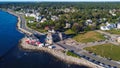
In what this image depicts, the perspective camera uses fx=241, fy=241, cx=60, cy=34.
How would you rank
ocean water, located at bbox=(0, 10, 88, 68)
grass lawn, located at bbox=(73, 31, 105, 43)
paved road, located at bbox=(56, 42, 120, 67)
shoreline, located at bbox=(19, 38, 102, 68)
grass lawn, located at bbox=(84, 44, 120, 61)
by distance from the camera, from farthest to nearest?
grass lawn, located at bbox=(73, 31, 105, 43) → grass lawn, located at bbox=(84, 44, 120, 61) → ocean water, located at bbox=(0, 10, 88, 68) → shoreline, located at bbox=(19, 38, 102, 68) → paved road, located at bbox=(56, 42, 120, 67)

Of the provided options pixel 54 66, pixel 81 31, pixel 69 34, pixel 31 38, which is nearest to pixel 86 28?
pixel 81 31

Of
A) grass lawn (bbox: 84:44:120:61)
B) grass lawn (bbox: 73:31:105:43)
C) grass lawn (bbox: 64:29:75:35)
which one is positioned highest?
grass lawn (bbox: 84:44:120:61)

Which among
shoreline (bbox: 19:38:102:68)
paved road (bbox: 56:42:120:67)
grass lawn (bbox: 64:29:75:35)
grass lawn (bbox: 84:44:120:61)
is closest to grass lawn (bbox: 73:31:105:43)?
grass lawn (bbox: 64:29:75:35)

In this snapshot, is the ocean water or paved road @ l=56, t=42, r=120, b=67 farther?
the ocean water

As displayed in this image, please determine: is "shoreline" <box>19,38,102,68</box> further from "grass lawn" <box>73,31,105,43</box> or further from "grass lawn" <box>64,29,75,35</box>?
"grass lawn" <box>64,29,75,35</box>

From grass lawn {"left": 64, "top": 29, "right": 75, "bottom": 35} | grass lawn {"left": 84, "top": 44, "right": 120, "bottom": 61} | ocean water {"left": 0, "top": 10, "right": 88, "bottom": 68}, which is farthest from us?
grass lawn {"left": 64, "top": 29, "right": 75, "bottom": 35}

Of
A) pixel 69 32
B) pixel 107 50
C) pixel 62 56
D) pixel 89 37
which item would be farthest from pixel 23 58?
pixel 69 32
